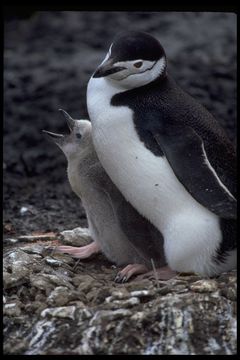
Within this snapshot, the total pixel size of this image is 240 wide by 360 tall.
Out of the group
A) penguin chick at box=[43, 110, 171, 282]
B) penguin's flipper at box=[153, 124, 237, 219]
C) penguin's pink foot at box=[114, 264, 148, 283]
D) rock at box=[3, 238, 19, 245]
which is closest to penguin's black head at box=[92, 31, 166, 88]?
penguin's flipper at box=[153, 124, 237, 219]

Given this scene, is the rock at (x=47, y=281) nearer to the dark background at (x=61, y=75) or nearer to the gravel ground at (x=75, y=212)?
the gravel ground at (x=75, y=212)

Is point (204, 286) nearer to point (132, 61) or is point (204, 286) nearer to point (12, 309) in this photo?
point (12, 309)

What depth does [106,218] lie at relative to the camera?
4.03 metres

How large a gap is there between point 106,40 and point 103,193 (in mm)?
3636

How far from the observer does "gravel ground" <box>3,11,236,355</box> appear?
3.36 metres

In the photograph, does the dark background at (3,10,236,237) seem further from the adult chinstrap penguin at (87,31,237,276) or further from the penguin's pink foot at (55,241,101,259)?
the adult chinstrap penguin at (87,31,237,276)

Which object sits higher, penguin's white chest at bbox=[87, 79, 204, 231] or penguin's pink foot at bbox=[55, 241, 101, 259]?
penguin's white chest at bbox=[87, 79, 204, 231]

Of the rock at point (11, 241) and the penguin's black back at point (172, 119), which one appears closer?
the penguin's black back at point (172, 119)

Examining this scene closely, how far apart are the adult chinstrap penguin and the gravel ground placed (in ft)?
0.49

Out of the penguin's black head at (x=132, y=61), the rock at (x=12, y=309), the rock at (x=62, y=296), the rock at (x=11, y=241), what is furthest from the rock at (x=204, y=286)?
the rock at (x=11, y=241)

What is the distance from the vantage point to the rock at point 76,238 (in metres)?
→ 4.37

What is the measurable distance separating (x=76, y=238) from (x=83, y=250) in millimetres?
249

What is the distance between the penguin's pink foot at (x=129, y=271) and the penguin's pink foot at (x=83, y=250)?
0.90ft

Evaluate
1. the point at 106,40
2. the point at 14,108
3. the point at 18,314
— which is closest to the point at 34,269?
the point at 18,314
